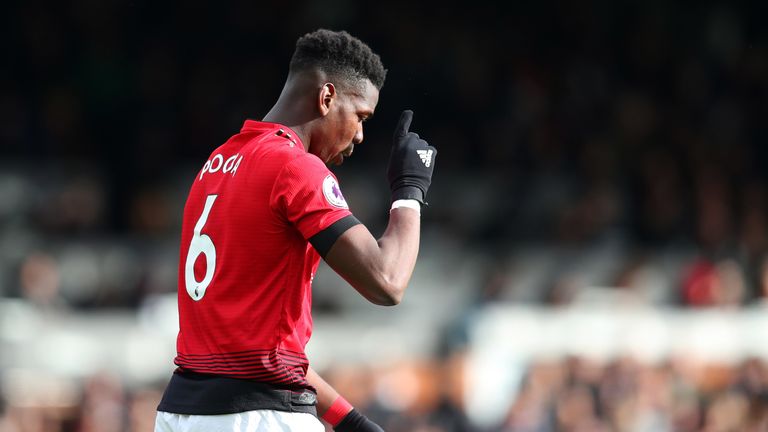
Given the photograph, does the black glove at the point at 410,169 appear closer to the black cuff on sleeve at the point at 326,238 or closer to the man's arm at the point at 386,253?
the man's arm at the point at 386,253

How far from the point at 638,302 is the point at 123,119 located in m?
6.10

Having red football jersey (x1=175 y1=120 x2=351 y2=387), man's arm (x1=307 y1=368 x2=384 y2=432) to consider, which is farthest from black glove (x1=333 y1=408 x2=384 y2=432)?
red football jersey (x1=175 y1=120 x2=351 y2=387)

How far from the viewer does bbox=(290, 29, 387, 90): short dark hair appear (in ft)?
13.1

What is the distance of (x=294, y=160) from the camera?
3.66 meters

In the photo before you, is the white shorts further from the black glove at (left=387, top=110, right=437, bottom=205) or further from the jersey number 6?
the black glove at (left=387, top=110, right=437, bottom=205)

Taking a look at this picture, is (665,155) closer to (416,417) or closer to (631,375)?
(631,375)

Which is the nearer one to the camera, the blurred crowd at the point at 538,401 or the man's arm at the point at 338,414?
the man's arm at the point at 338,414

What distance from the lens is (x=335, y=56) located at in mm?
3980

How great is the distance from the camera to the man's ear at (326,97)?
3949mm

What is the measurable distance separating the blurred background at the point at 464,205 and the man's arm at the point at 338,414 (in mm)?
6561

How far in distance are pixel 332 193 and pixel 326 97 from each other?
0.45m

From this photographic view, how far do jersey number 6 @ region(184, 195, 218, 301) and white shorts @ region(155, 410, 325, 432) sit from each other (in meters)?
0.36

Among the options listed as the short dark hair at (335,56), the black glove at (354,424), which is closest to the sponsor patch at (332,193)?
the short dark hair at (335,56)

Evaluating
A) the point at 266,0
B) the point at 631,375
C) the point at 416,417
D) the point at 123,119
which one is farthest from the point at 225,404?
the point at 266,0
